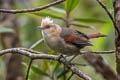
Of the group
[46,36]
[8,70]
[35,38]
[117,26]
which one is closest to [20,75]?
[8,70]

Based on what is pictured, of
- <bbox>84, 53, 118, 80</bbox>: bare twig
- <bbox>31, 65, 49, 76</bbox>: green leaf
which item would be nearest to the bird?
<bbox>84, 53, 118, 80</bbox>: bare twig

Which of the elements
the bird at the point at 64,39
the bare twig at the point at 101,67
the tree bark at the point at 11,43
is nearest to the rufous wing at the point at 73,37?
the bird at the point at 64,39

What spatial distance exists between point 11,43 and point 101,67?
198cm

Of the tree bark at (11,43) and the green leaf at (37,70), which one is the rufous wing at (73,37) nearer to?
the green leaf at (37,70)

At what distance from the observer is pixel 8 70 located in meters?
4.64

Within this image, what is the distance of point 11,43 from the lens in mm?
4895

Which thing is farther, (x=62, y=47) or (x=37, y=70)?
(x=37, y=70)

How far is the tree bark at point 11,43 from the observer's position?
4.64 meters

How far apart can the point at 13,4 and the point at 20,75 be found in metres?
1.16

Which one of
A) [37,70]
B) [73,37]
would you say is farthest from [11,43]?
[73,37]

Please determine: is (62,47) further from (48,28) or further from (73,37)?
(48,28)

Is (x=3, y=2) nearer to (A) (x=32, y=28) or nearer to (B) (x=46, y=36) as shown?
(A) (x=32, y=28)

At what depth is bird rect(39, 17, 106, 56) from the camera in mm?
3186

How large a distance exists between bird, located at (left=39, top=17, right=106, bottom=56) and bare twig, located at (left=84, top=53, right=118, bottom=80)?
20 centimetres
